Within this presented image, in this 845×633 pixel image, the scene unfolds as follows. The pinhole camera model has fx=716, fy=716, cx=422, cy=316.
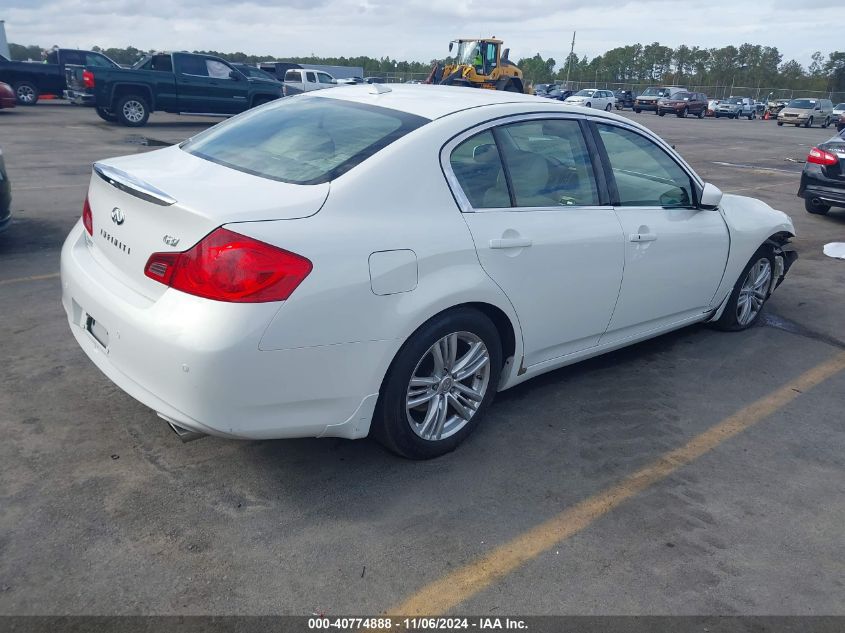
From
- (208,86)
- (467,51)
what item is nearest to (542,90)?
(467,51)

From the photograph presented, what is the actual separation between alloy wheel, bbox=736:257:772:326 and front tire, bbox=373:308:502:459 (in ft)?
8.86

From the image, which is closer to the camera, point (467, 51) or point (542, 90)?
point (467, 51)

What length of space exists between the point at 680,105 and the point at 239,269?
43517mm

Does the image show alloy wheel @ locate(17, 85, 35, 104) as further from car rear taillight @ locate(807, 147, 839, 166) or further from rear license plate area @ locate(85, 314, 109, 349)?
rear license plate area @ locate(85, 314, 109, 349)

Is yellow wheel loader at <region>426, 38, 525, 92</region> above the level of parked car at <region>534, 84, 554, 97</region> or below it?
above

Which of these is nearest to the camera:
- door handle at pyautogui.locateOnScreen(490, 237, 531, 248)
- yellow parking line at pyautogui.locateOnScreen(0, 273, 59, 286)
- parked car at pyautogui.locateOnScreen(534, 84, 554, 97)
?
door handle at pyautogui.locateOnScreen(490, 237, 531, 248)

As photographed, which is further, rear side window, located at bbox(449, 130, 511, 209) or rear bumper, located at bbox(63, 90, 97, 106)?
rear bumper, located at bbox(63, 90, 97, 106)

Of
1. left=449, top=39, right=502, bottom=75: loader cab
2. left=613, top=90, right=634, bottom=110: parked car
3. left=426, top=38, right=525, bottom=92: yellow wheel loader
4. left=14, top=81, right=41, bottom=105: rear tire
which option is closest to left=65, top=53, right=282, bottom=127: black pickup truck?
left=14, top=81, right=41, bottom=105: rear tire

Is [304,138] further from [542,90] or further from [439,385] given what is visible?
[542,90]

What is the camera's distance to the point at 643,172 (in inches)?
175

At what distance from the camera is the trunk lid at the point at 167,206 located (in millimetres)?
2766

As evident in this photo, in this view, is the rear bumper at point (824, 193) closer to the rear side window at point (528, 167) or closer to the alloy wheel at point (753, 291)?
the alloy wheel at point (753, 291)

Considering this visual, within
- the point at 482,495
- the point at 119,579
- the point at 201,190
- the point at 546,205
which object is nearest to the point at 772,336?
the point at 546,205

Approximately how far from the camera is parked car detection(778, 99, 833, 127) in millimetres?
38594
